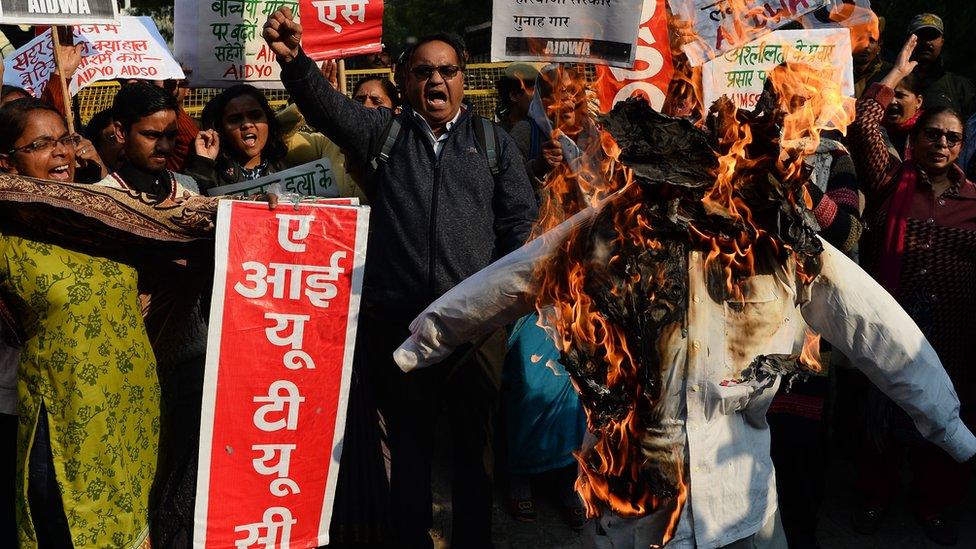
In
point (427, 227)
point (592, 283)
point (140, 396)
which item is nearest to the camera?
point (592, 283)

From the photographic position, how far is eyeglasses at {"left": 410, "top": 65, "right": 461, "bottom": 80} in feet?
14.4

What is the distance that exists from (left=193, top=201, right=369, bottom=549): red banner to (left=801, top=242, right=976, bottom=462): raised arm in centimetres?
187

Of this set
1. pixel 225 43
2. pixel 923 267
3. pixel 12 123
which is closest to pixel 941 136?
pixel 923 267

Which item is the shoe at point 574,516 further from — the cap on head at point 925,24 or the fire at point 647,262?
the cap on head at point 925,24

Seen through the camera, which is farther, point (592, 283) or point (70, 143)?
point (70, 143)

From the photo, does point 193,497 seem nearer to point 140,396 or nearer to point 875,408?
point 140,396

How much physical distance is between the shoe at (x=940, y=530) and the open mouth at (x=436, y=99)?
10.6 feet

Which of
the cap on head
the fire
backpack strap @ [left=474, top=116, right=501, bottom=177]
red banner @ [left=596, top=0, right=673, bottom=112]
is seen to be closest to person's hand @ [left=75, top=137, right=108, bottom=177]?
backpack strap @ [left=474, top=116, right=501, bottom=177]

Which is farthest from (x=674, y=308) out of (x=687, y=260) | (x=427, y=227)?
(x=427, y=227)

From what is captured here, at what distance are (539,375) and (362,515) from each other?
1267 millimetres

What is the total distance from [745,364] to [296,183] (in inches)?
95.5

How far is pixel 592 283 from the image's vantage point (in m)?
3.14

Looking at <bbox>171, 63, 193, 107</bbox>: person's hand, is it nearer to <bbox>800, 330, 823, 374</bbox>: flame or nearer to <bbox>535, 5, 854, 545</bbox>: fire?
<bbox>535, 5, 854, 545</bbox>: fire

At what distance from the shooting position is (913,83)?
6.89 meters
